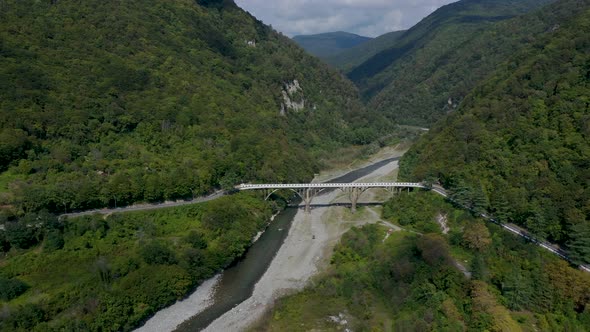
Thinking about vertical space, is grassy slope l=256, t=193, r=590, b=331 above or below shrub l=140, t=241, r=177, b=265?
below

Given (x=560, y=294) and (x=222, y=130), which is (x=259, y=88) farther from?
(x=560, y=294)

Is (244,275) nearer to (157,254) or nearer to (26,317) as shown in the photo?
(157,254)

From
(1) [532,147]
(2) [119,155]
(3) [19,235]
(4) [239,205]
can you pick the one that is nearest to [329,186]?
(4) [239,205]

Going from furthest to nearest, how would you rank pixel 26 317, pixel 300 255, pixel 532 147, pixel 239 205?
pixel 239 205
pixel 300 255
pixel 532 147
pixel 26 317

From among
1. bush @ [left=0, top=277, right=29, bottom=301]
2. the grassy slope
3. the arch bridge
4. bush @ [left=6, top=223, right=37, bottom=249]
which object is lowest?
the grassy slope

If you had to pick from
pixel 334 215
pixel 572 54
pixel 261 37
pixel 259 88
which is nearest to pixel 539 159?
pixel 572 54

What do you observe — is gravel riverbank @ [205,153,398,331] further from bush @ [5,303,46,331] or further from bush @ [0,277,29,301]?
bush @ [0,277,29,301]

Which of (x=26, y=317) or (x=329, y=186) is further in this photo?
(x=329, y=186)

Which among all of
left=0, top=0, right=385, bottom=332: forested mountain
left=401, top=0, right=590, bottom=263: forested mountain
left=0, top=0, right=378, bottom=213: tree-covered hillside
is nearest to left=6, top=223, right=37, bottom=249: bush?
left=0, top=0, right=385, bottom=332: forested mountain
